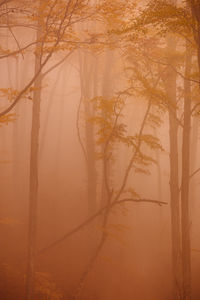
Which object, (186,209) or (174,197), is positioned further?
(174,197)

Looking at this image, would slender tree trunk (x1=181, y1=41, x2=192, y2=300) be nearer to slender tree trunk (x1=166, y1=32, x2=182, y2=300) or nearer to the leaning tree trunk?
slender tree trunk (x1=166, y1=32, x2=182, y2=300)

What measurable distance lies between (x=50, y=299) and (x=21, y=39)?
16133mm

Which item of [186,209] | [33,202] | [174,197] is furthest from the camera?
[174,197]

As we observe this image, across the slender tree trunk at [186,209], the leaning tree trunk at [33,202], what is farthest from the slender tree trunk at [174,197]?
the leaning tree trunk at [33,202]

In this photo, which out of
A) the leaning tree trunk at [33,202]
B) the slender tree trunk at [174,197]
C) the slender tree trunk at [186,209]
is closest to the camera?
the slender tree trunk at [186,209]

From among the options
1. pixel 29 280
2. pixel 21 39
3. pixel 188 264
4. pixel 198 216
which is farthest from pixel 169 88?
pixel 21 39

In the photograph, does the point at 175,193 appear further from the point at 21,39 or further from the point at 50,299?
the point at 21,39

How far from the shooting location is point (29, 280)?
308 inches

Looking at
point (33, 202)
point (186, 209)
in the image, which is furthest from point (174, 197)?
point (33, 202)

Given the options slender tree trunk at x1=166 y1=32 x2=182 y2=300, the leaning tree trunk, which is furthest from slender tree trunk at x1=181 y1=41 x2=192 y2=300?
the leaning tree trunk

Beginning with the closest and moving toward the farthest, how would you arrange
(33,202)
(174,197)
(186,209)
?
(186,209) → (33,202) → (174,197)

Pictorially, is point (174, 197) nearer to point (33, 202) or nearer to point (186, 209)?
point (186, 209)

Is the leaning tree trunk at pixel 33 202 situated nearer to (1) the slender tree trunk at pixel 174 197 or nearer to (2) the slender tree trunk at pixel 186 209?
(1) the slender tree trunk at pixel 174 197

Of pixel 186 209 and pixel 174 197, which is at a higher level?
pixel 174 197
